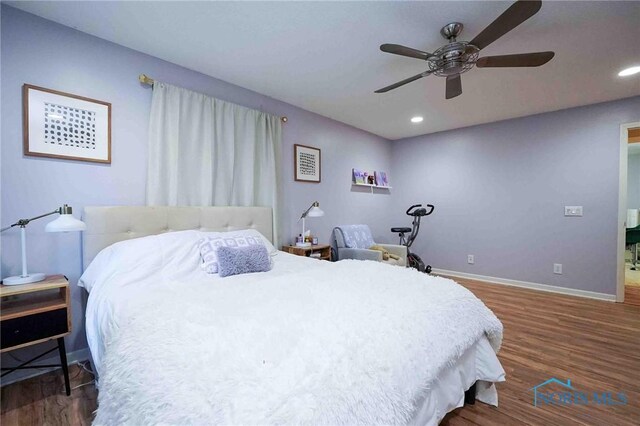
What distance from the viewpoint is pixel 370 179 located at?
191 inches

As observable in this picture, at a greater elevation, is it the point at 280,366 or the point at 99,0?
the point at 99,0

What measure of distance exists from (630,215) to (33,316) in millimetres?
9507

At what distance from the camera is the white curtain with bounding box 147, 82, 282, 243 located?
2416mm

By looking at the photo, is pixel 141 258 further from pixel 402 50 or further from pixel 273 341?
pixel 402 50

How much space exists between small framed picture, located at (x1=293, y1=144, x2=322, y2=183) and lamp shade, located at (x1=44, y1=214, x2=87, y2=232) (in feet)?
7.63

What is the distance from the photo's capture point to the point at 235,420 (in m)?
0.67

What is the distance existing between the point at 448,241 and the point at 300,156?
9.98ft

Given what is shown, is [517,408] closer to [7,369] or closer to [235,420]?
[235,420]

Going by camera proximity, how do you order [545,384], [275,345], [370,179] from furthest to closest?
[370,179] < [545,384] < [275,345]

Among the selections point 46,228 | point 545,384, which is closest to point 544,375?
point 545,384

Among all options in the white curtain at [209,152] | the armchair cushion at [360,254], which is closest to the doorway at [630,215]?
the armchair cushion at [360,254]

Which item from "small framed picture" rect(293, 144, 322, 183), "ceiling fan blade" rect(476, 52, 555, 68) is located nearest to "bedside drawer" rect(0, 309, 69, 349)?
"small framed picture" rect(293, 144, 322, 183)

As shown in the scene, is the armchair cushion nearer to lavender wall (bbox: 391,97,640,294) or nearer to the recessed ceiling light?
lavender wall (bbox: 391,97,640,294)

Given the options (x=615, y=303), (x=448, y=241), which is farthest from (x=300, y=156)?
(x=615, y=303)
